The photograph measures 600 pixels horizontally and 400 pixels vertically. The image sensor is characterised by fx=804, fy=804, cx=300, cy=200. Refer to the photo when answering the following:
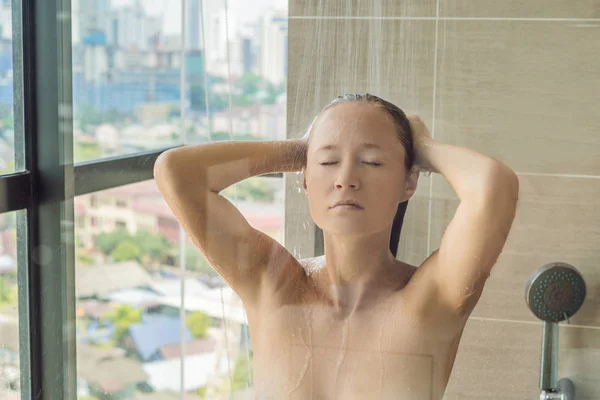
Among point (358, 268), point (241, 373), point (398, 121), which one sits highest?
point (398, 121)

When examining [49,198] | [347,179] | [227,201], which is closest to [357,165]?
[347,179]

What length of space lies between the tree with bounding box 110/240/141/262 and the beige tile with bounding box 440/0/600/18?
377mm

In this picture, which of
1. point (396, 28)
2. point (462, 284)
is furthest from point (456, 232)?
point (396, 28)

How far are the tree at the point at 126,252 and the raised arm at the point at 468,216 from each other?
0.30m

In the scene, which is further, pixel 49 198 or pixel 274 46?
pixel 49 198

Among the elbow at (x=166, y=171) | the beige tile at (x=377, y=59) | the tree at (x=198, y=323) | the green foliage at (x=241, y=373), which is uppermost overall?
the beige tile at (x=377, y=59)

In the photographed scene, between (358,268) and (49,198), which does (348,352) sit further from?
(49,198)

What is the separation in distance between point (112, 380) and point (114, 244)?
0.47ft

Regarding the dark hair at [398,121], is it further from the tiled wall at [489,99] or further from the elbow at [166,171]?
the elbow at [166,171]

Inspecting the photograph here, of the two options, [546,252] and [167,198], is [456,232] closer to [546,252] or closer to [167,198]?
[546,252]

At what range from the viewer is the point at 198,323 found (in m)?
0.76

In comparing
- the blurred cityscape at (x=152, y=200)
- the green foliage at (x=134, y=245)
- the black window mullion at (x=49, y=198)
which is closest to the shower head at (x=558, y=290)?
the blurred cityscape at (x=152, y=200)

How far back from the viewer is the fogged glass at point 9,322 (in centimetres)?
83

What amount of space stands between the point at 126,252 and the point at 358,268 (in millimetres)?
258
